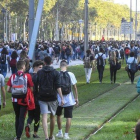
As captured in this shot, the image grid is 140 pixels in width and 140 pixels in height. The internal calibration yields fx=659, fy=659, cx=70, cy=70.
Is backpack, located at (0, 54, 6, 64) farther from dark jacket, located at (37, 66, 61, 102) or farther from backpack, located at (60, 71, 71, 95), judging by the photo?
dark jacket, located at (37, 66, 61, 102)

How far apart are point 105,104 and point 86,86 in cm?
899

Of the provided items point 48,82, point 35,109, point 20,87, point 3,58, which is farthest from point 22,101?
point 3,58

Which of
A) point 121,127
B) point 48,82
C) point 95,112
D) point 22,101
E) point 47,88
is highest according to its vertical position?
point 48,82

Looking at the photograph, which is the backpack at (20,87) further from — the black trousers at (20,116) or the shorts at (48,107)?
the shorts at (48,107)

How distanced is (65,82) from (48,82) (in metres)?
0.66

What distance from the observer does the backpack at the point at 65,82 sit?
43.3 ft

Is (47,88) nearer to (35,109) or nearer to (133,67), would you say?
(35,109)

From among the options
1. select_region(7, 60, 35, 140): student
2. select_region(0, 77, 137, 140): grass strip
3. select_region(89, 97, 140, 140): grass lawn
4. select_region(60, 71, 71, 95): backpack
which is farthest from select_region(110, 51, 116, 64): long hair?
select_region(7, 60, 35, 140): student

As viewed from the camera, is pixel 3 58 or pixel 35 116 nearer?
pixel 35 116

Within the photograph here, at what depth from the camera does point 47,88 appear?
12.6 metres

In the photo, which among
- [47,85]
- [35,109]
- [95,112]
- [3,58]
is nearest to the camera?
[47,85]

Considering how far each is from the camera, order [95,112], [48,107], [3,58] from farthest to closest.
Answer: [3,58], [95,112], [48,107]

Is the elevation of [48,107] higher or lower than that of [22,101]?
lower

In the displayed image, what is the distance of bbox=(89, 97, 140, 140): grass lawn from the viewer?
1362 cm
